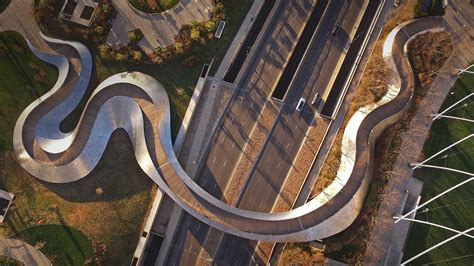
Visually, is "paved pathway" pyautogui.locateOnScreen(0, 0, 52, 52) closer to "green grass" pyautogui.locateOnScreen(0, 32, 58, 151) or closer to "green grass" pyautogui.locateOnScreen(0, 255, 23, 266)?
"green grass" pyautogui.locateOnScreen(0, 32, 58, 151)

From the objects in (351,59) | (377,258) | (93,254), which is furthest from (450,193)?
(93,254)

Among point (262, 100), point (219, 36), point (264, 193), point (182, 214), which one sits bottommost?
point (182, 214)

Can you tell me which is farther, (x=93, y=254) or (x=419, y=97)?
(x=419, y=97)

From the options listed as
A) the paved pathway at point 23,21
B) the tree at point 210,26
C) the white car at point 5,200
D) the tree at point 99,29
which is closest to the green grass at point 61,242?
the white car at point 5,200

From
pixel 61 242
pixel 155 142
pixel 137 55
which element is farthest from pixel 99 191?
pixel 137 55

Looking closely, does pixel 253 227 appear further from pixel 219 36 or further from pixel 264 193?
pixel 219 36
